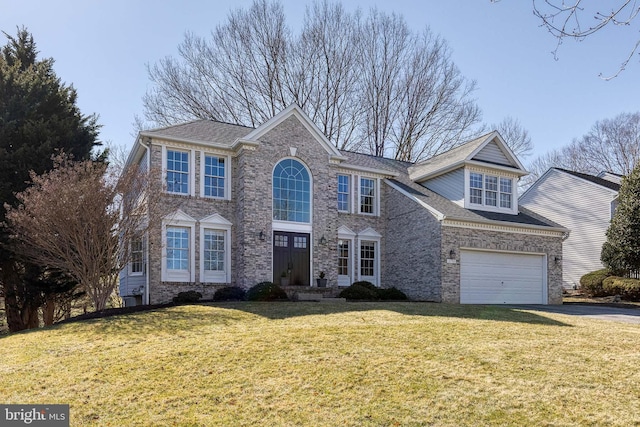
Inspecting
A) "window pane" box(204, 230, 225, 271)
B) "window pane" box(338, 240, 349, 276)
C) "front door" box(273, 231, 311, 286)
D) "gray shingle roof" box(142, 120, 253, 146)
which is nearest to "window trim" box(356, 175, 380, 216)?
"window pane" box(338, 240, 349, 276)

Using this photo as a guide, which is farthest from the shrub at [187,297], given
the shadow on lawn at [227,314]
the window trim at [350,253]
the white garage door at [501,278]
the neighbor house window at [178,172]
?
the white garage door at [501,278]

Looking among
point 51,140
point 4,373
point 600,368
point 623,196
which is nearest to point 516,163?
point 623,196

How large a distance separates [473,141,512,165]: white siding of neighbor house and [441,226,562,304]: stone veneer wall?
330 cm

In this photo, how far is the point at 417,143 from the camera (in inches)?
1383

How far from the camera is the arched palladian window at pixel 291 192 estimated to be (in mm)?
19328

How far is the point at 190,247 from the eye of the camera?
18031mm

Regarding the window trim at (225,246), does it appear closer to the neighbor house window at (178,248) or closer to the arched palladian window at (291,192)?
the neighbor house window at (178,248)

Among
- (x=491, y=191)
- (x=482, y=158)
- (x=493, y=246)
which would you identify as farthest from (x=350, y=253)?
(x=482, y=158)

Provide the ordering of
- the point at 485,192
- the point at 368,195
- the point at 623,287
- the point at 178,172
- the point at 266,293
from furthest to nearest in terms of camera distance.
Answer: the point at 623,287 < the point at 368,195 < the point at 485,192 < the point at 178,172 < the point at 266,293

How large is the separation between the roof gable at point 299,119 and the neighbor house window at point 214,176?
1.47 metres

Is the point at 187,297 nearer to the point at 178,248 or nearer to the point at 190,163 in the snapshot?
the point at 178,248

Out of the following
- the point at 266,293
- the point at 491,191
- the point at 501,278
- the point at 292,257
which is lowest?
the point at 266,293

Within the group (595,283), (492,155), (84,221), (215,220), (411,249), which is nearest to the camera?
(84,221)

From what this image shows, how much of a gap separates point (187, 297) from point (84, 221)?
4.17 meters
